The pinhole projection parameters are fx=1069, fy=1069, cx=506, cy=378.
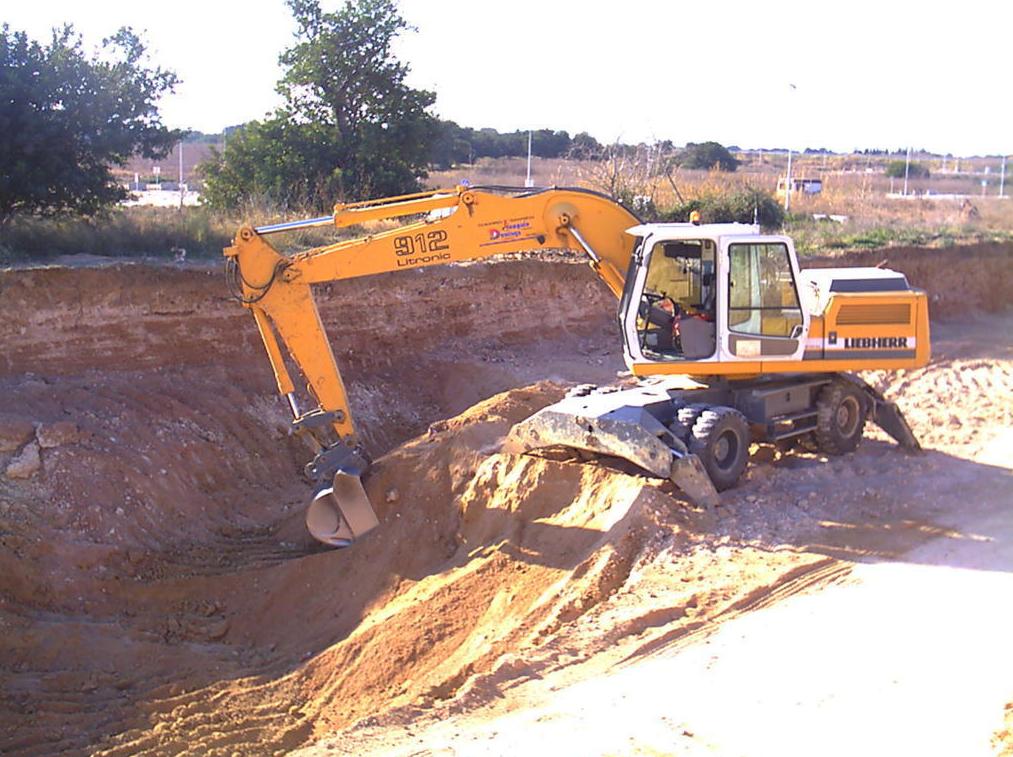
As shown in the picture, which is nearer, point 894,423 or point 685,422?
point 685,422

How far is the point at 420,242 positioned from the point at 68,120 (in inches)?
303

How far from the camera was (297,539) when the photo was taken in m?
10.7

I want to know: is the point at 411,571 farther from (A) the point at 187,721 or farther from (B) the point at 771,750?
(B) the point at 771,750

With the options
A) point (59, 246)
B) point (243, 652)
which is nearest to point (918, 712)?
point (243, 652)

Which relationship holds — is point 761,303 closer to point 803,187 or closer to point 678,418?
point 678,418

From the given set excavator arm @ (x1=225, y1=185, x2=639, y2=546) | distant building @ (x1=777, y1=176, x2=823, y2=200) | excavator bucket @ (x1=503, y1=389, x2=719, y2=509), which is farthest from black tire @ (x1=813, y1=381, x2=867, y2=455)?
distant building @ (x1=777, y1=176, x2=823, y2=200)

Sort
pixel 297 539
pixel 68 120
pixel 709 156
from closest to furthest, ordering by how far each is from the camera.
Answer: pixel 297 539 → pixel 68 120 → pixel 709 156

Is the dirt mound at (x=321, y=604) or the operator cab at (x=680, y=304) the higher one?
the operator cab at (x=680, y=304)

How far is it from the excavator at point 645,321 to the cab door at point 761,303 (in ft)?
0.04

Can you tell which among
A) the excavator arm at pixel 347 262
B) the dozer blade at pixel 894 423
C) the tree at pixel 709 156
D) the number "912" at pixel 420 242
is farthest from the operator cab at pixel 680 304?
the tree at pixel 709 156

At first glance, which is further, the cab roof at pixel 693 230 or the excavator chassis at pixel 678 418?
the cab roof at pixel 693 230

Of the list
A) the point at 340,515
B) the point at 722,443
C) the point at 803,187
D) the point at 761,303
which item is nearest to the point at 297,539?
the point at 340,515

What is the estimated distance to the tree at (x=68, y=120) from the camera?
47.2 ft

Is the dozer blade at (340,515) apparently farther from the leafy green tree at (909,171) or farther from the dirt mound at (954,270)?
the leafy green tree at (909,171)
